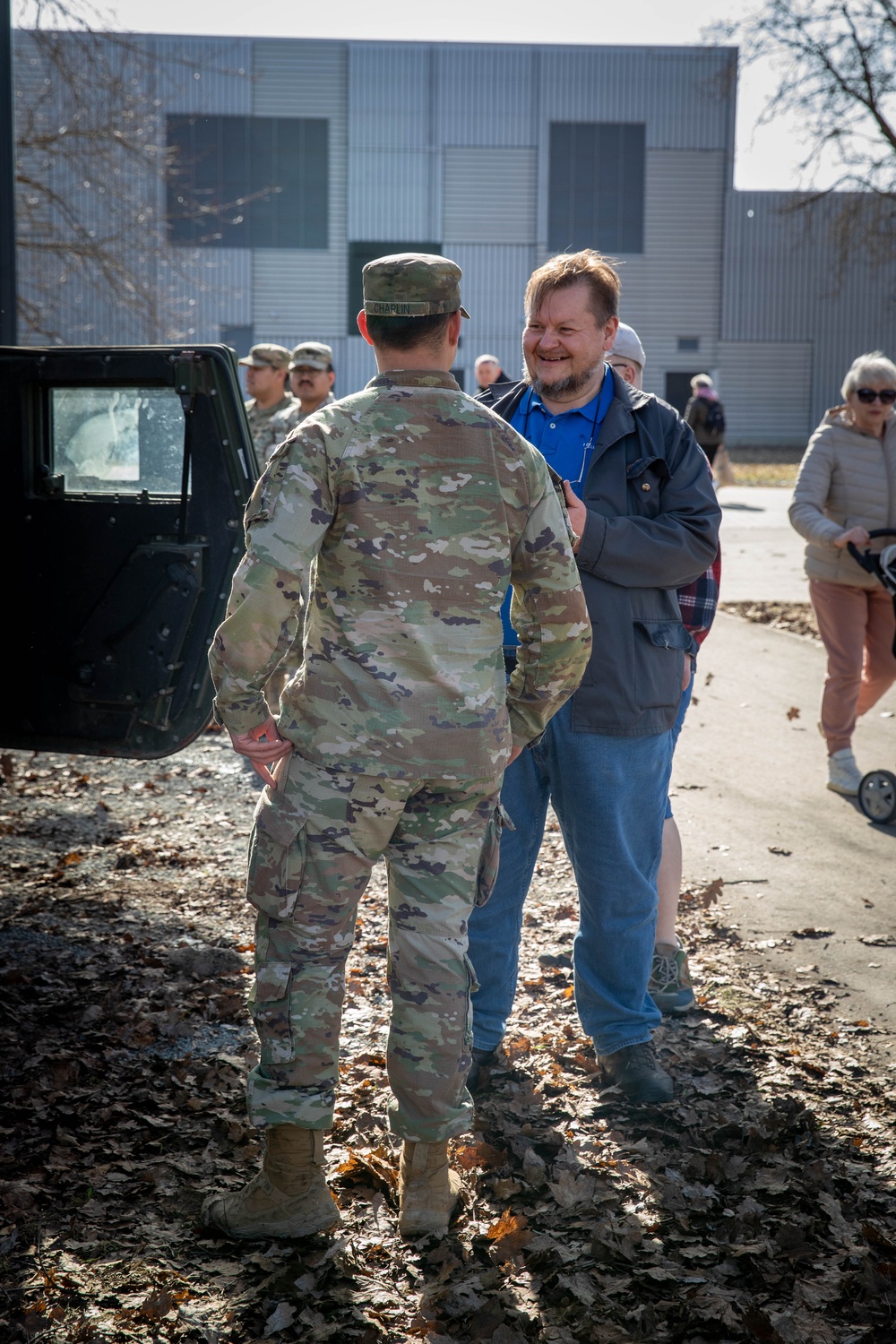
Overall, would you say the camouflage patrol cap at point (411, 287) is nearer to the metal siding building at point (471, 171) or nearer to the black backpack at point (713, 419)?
the black backpack at point (713, 419)

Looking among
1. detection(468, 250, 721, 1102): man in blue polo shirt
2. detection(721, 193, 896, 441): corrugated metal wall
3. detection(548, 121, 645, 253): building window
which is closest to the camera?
detection(468, 250, 721, 1102): man in blue polo shirt

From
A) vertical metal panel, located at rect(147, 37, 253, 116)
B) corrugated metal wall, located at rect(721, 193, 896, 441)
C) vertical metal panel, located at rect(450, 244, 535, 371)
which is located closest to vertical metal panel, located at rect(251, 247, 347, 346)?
vertical metal panel, located at rect(450, 244, 535, 371)

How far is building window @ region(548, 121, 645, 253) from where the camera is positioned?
36.3 m

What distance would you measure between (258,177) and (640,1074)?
3528 centimetres

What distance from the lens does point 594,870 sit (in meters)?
3.77

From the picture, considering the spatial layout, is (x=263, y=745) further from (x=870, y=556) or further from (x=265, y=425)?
(x=265, y=425)

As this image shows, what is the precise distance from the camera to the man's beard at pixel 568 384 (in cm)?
362

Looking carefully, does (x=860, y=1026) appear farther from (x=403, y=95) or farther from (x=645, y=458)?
(x=403, y=95)

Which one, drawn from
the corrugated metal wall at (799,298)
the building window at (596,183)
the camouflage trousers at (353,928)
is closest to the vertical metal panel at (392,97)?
the building window at (596,183)

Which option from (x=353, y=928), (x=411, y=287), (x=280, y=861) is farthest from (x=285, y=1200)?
(x=411, y=287)

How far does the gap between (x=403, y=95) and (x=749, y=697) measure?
101 ft

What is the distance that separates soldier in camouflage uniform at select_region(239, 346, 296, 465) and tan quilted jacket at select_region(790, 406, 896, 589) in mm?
3590

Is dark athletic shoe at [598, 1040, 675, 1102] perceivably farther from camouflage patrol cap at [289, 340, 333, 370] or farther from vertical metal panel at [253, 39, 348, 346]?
vertical metal panel at [253, 39, 348, 346]

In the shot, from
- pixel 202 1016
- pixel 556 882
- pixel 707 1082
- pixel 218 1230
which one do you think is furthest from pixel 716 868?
pixel 218 1230
